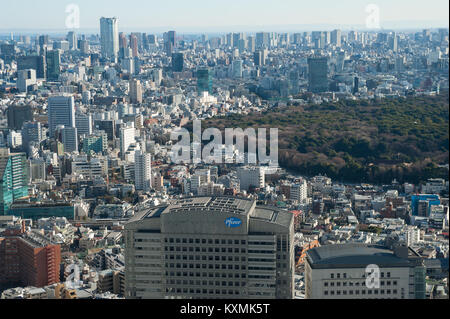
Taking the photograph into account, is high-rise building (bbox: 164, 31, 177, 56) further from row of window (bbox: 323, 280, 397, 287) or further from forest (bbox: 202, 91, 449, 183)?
row of window (bbox: 323, 280, 397, 287)

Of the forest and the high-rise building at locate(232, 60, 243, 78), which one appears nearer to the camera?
the forest

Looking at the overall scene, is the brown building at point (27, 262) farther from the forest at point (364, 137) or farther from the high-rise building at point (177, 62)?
the high-rise building at point (177, 62)

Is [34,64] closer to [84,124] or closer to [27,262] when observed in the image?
[84,124]

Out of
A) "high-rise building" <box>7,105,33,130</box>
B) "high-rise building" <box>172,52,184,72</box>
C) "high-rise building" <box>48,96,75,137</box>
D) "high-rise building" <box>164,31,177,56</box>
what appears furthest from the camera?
"high-rise building" <box>172,52,184,72</box>

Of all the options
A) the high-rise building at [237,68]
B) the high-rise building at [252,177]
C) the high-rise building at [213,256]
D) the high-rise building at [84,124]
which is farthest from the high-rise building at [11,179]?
the high-rise building at [237,68]

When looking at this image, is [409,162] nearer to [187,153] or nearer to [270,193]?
[270,193]

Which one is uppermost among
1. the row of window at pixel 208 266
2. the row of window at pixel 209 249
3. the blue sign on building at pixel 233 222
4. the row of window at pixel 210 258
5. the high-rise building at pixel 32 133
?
the blue sign on building at pixel 233 222

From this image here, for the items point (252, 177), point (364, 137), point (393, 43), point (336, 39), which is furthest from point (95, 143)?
point (336, 39)

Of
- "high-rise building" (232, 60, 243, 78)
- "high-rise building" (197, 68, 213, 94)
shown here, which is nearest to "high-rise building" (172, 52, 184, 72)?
"high-rise building" (232, 60, 243, 78)
